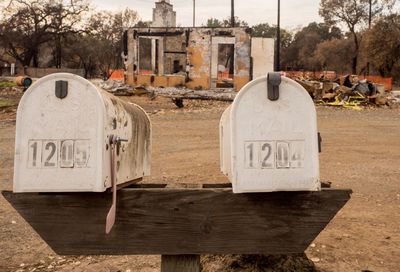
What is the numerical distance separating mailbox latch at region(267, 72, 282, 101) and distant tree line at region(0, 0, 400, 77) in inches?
1029

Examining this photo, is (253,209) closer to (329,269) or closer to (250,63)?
(329,269)

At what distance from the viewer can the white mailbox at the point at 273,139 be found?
6.04ft

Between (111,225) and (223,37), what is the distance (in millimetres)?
21723

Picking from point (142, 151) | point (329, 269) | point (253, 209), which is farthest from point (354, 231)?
point (253, 209)

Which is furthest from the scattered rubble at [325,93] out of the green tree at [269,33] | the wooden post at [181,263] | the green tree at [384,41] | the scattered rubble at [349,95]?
the green tree at [269,33]

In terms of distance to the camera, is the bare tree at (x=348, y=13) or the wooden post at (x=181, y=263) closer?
the wooden post at (x=181, y=263)

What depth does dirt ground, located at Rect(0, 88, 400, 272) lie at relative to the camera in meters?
3.49

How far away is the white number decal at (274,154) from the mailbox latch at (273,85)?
17 centimetres

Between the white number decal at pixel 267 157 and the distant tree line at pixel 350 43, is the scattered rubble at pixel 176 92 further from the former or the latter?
the white number decal at pixel 267 157

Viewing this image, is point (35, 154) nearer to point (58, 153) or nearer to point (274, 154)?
point (58, 153)

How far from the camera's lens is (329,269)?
3.31 m

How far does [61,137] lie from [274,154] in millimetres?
799

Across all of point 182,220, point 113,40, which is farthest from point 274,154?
point 113,40

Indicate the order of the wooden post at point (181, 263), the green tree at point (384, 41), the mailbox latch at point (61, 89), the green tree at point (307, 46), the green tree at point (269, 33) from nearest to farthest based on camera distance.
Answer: the mailbox latch at point (61, 89) < the wooden post at point (181, 263) < the green tree at point (384, 41) < the green tree at point (307, 46) < the green tree at point (269, 33)
